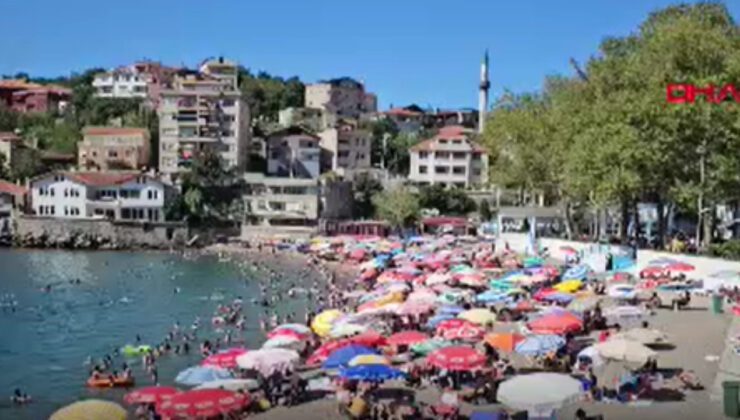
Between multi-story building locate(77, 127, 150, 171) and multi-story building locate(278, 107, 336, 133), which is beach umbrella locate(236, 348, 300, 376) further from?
multi-story building locate(278, 107, 336, 133)

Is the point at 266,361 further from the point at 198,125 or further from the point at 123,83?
the point at 123,83

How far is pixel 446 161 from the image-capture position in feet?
322

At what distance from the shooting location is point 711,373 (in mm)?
23266

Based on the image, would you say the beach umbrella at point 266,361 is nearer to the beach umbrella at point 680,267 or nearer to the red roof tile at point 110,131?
the beach umbrella at point 680,267

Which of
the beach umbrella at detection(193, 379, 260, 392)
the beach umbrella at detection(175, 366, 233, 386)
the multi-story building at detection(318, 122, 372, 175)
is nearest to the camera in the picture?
the beach umbrella at detection(193, 379, 260, 392)

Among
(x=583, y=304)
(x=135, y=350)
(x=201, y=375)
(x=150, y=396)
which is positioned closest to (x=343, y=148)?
(x=135, y=350)

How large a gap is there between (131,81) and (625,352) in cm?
11271

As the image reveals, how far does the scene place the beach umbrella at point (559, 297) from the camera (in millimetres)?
33528

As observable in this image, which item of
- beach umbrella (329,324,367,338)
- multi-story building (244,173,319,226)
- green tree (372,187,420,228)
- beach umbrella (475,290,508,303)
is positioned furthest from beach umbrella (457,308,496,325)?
multi-story building (244,173,319,226)

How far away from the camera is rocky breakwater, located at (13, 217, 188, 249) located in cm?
7731

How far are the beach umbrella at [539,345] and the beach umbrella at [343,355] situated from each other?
13.5 feet

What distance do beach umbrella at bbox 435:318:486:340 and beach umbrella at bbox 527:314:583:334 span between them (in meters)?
1.68

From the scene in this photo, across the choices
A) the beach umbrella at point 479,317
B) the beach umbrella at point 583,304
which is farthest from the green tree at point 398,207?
the beach umbrella at point 479,317

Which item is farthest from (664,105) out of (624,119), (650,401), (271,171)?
(271,171)
